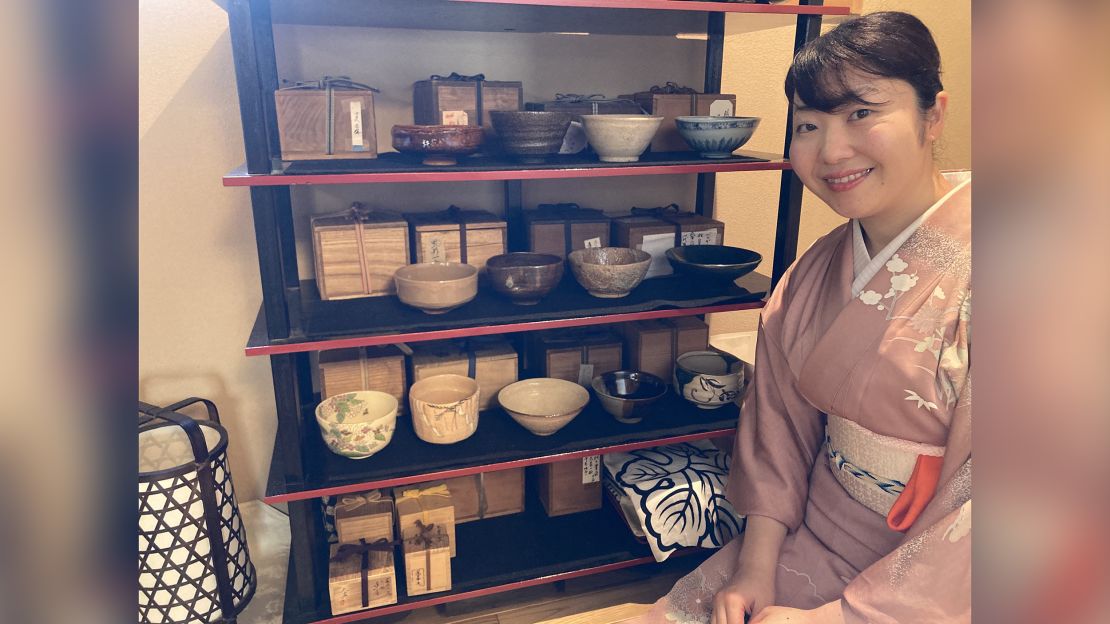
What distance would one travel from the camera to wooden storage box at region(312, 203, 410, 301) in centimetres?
180

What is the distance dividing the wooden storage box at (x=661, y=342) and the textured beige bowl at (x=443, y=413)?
1.70 feet

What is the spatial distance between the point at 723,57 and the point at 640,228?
62 centimetres

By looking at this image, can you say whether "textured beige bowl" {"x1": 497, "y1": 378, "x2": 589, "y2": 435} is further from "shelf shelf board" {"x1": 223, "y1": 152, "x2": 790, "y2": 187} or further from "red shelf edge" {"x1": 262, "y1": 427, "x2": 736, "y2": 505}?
"shelf shelf board" {"x1": 223, "y1": 152, "x2": 790, "y2": 187}

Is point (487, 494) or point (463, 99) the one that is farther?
point (487, 494)

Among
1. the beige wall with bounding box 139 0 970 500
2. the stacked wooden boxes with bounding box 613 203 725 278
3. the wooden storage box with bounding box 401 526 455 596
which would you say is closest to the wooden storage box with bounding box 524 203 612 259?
the stacked wooden boxes with bounding box 613 203 725 278

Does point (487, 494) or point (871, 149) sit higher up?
point (871, 149)

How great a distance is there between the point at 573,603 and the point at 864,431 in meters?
1.03

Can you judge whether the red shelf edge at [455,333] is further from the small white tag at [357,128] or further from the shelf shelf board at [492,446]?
the small white tag at [357,128]

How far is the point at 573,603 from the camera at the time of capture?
2.06m

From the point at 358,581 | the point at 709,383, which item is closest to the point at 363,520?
the point at 358,581

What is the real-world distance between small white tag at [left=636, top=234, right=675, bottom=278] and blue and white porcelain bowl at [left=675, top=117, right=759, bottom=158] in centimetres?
28

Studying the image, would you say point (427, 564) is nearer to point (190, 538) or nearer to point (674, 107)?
point (190, 538)
